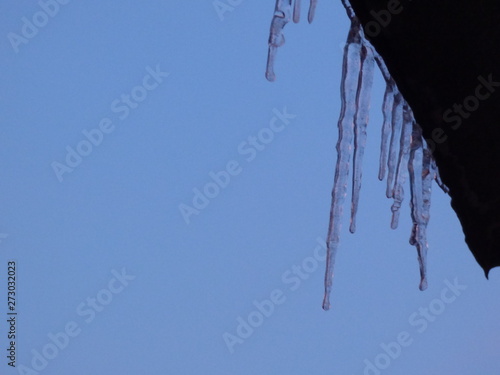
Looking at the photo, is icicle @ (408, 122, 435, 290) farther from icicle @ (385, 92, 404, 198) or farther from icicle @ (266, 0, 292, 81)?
icicle @ (266, 0, 292, 81)

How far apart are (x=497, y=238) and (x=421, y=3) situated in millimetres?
291

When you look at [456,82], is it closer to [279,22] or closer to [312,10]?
[279,22]

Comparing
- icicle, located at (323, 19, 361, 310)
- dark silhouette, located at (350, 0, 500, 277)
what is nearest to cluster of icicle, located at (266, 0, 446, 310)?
icicle, located at (323, 19, 361, 310)

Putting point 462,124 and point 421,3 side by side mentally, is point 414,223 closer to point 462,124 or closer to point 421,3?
point 462,124

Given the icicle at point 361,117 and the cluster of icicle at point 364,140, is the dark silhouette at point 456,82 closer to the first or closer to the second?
the cluster of icicle at point 364,140

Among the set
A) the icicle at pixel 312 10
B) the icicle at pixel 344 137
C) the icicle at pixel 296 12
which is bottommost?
the icicle at pixel 344 137

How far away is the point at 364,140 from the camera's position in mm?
1016

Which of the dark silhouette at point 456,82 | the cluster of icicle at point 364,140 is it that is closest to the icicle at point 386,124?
the cluster of icicle at point 364,140

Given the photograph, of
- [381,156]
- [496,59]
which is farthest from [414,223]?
[496,59]

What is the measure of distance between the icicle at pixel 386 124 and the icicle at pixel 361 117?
30mm

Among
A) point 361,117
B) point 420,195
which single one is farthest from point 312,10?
point 420,195

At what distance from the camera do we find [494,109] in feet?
2.15

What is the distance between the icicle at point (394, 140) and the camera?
35.9 inches

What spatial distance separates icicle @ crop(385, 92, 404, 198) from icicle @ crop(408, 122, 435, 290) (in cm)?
3
